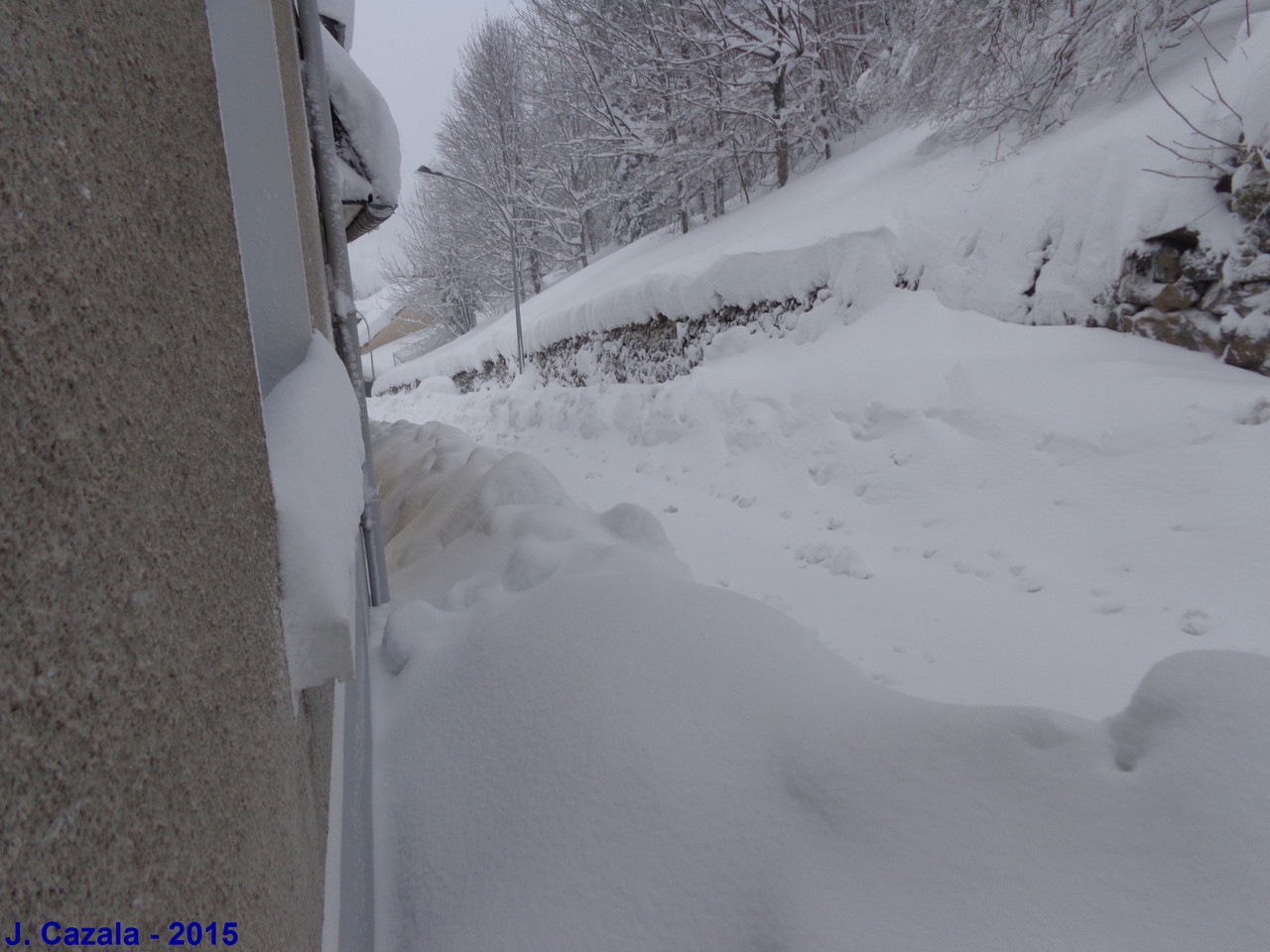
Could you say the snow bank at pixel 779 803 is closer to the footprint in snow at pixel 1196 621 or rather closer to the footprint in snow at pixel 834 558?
the footprint in snow at pixel 834 558

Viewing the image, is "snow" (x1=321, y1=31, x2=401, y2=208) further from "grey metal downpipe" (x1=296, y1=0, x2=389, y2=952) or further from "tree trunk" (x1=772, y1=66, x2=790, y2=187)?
"tree trunk" (x1=772, y1=66, x2=790, y2=187)

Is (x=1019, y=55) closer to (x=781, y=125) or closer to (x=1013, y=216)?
(x=1013, y=216)

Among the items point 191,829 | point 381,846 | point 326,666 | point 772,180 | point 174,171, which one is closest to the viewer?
point 191,829

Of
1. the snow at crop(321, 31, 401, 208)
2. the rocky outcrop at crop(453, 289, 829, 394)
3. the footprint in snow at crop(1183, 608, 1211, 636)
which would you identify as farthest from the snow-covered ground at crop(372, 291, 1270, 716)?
the snow at crop(321, 31, 401, 208)

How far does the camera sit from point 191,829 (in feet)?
1.46

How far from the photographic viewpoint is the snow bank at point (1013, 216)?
145 inches

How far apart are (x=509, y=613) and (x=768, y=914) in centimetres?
113

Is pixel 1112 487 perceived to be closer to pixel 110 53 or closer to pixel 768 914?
pixel 768 914

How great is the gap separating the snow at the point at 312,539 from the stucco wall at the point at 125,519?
143 millimetres

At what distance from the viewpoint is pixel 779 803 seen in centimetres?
114

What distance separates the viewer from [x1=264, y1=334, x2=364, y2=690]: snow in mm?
865

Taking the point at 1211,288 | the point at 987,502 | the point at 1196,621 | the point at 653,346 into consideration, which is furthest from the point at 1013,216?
the point at 653,346

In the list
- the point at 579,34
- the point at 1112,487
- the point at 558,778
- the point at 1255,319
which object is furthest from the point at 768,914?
the point at 579,34

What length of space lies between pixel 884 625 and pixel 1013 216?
11.2 ft
